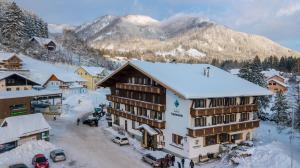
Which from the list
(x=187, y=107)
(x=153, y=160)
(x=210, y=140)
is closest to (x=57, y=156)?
(x=153, y=160)

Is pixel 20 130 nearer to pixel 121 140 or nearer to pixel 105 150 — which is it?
pixel 105 150

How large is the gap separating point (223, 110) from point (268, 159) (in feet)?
28.4

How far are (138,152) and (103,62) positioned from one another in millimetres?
141979

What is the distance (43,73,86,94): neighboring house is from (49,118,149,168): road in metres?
41.8

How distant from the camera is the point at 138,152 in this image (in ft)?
149

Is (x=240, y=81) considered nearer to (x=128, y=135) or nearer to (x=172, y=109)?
(x=172, y=109)

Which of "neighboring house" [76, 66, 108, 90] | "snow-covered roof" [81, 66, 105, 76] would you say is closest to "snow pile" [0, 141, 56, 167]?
"neighboring house" [76, 66, 108, 90]

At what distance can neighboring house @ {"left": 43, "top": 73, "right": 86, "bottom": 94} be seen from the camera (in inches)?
3942

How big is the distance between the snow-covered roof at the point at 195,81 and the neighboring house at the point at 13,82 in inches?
1769

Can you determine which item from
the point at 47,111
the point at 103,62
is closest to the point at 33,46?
the point at 103,62

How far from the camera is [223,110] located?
43531mm

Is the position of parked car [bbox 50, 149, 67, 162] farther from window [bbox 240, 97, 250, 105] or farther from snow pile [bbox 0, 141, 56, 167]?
window [bbox 240, 97, 250, 105]

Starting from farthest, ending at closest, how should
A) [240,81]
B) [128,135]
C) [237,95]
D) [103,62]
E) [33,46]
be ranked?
[103,62]
[33,46]
[128,135]
[240,81]
[237,95]

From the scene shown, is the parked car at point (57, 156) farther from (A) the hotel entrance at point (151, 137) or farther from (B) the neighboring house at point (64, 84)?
(B) the neighboring house at point (64, 84)
